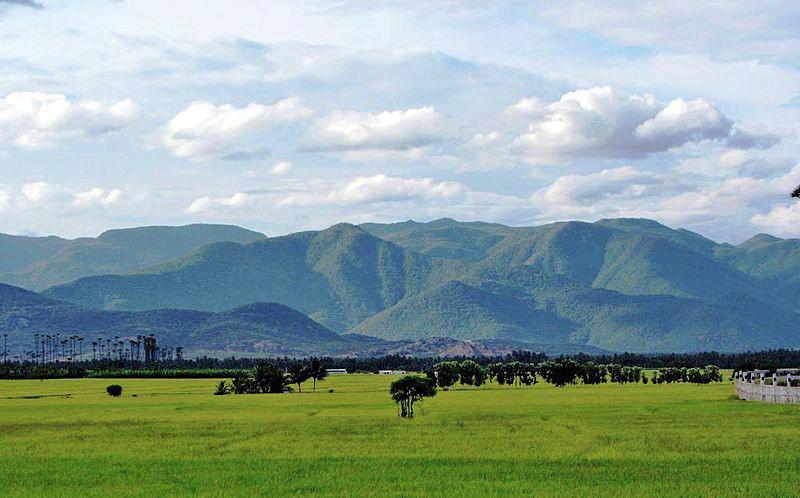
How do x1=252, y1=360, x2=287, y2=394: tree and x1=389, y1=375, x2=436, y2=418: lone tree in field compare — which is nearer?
x1=389, y1=375, x2=436, y2=418: lone tree in field

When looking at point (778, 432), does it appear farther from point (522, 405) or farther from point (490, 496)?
point (522, 405)

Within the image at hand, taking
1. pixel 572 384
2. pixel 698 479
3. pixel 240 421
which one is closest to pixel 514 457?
pixel 698 479

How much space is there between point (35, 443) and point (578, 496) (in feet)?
126

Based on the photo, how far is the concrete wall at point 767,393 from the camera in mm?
80938

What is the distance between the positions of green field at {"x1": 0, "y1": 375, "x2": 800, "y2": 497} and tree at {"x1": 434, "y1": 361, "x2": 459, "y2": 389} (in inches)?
3347

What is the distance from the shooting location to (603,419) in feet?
262

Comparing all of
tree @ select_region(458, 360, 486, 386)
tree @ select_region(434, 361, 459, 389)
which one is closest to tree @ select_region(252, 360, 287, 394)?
tree @ select_region(434, 361, 459, 389)

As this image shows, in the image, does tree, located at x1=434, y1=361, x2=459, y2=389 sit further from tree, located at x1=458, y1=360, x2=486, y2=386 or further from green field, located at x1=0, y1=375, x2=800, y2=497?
green field, located at x1=0, y1=375, x2=800, y2=497

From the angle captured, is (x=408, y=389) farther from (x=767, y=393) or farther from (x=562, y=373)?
(x=562, y=373)

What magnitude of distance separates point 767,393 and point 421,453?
1633 inches

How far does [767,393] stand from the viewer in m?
87.4

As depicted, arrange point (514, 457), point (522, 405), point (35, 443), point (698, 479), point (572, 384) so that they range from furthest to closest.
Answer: point (572, 384)
point (522, 405)
point (35, 443)
point (514, 457)
point (698, 479)

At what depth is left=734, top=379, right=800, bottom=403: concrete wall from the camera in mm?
80938

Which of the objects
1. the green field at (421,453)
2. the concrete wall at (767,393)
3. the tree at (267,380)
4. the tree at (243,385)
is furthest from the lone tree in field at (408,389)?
the tree at (267,380)
